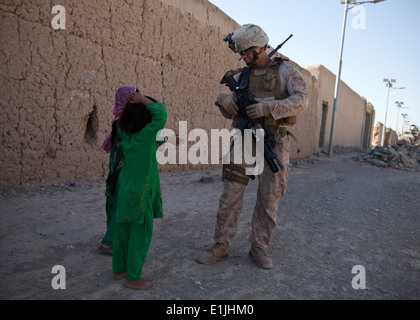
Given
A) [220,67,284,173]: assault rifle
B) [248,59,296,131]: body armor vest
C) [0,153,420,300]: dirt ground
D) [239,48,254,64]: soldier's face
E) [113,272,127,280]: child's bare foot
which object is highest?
[239,48,254,64]: soldier's face

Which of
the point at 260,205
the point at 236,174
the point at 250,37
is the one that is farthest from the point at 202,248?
the point at 250,37

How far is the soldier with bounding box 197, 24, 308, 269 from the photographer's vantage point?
93.4 inches

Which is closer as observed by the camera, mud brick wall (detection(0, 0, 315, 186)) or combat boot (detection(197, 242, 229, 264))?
combat boot (detection(197, 242, 229, 264))

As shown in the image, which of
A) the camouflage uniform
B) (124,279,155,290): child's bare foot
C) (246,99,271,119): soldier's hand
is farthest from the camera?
the camouflage uniform

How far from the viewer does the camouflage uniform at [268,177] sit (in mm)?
2391

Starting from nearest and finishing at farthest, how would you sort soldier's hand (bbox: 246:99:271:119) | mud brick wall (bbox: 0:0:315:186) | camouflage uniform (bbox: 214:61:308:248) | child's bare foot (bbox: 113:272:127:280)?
child's bare foot (bbox: 113:272:127:280) → soldier's hand (bbox: 246:99:271:119) → camouflage uniform (bbox: 214:61:308:248) → mud brick wall (bbox: 0:0:315:186)

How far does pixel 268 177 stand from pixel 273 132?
35cm

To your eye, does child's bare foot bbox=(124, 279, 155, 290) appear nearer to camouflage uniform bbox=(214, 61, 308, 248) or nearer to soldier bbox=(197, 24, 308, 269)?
soldier bbox=(197, 24, 308, 269)

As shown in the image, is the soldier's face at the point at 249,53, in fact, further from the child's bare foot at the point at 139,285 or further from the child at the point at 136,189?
the child's bare foot at the point at 139,285

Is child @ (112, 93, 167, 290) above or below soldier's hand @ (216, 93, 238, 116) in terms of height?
below

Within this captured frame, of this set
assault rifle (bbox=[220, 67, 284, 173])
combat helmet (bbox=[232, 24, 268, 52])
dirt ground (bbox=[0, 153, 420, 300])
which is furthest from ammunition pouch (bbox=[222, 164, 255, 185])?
combat helmet (bbox=[232, 24, 268, 52])

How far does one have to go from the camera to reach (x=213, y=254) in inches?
93.4

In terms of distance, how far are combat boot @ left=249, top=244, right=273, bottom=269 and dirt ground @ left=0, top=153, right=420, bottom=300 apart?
4 cm
